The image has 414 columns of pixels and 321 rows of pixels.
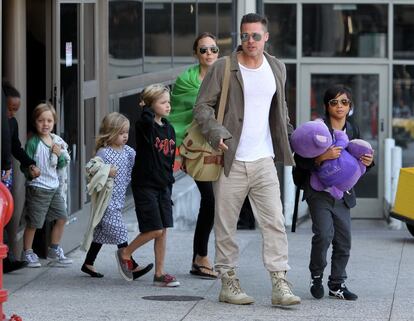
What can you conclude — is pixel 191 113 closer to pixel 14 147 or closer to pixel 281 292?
pixel 14 147

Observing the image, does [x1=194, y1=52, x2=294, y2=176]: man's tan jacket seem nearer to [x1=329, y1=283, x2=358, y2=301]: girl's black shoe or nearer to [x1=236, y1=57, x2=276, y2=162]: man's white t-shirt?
[x1=236, y1=57, x2=276, y2=162]: man's white t-shirt

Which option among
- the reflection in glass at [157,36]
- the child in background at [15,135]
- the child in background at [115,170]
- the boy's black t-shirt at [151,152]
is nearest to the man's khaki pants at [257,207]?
the boy's black t-shirt at [151,152]

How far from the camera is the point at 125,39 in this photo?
12.8 meters

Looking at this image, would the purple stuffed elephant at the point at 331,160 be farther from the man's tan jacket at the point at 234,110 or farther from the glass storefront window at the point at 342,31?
the glass storefront window at the point at 342,31

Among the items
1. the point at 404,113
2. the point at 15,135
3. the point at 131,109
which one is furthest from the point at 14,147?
the point at 404,113

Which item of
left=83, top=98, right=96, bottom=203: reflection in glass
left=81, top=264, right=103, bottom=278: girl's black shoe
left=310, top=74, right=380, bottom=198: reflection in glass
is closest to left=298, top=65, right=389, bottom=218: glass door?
left=310, top=74, right=380, bottom=198: reflection in glass

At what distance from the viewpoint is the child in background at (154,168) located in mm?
8438

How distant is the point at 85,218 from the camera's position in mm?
10820

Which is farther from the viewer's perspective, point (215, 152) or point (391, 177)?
point (391, 177)

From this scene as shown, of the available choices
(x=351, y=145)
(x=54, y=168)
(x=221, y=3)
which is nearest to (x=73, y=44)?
(x=54, y=168)

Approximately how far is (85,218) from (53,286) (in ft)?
7.09

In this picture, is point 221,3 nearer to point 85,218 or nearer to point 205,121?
point 85,218

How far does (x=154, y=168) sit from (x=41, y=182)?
122 cm

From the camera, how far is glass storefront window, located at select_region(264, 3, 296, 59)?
19.9 m
